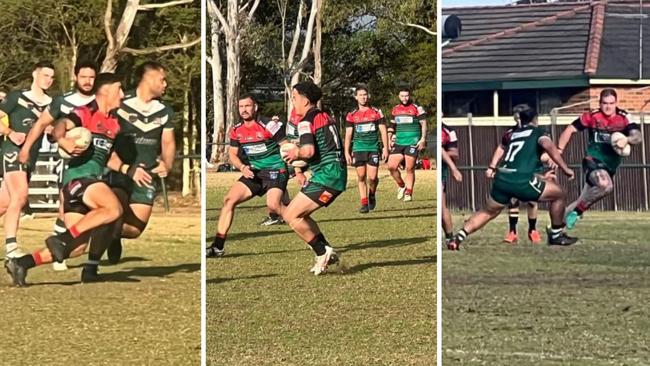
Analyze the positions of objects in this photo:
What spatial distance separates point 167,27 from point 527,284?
2.41m

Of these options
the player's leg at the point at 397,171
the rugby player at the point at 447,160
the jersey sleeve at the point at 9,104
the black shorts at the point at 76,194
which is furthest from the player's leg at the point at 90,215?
the rugby player at the point at 447,160

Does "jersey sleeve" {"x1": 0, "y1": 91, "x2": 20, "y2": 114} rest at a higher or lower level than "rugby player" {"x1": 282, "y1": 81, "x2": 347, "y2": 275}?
higher

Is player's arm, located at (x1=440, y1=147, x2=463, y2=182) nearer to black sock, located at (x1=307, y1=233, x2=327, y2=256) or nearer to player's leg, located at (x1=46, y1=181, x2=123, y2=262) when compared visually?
black sock, located at (x1=307, y1=233, x2=327, y2=256)

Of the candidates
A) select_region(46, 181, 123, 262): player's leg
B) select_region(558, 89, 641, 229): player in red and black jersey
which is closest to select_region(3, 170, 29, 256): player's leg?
select_region(46, 181, 123, 262): player's leg

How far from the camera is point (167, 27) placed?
5.70 meters

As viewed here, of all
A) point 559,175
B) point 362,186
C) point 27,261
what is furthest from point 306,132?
point 27,261

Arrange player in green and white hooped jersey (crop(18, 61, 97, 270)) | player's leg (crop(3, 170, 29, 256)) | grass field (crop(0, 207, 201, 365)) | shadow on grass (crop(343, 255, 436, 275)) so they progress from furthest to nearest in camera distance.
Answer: player's leg (crop(3, 170, 29, 256)), player in green and white hooped jersey (crop(18, 61, 97, 270)), grass field (crop(0, 207, 201, 365)), shadow on grass (crop(343, 255, 436, 275))

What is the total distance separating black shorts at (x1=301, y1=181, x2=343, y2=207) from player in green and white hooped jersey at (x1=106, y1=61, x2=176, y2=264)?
0.76 meters

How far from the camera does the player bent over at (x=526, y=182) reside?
217 inches

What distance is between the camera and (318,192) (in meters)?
5.51

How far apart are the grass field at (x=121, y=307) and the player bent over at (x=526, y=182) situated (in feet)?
4.81

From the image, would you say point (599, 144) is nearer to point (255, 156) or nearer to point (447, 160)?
point (447, 160)

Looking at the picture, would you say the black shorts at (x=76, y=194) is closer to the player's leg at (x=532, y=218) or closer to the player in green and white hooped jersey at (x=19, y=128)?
the player in green and white hooped jersey at (x=19, y=128)

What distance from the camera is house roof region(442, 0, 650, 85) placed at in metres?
5.49
